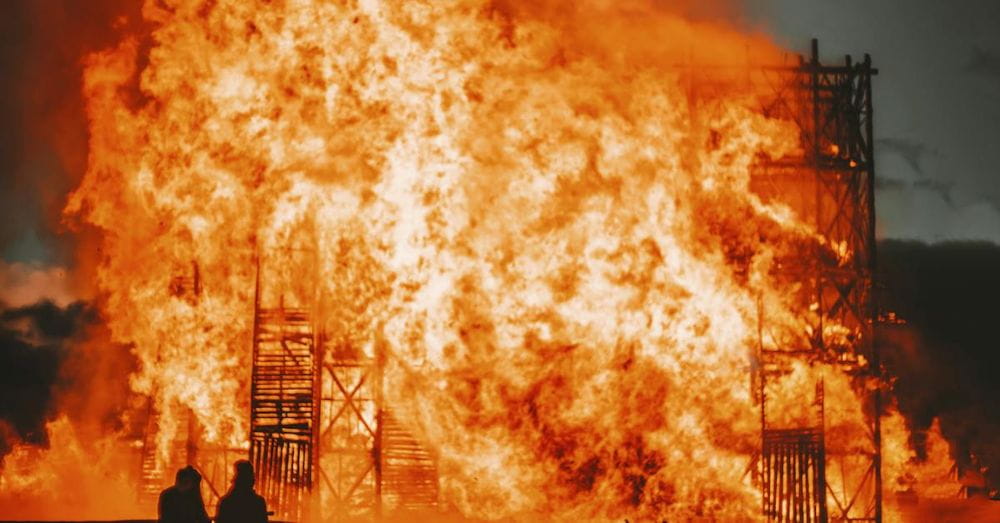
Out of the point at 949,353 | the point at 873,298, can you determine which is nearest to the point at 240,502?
the point at 873,298

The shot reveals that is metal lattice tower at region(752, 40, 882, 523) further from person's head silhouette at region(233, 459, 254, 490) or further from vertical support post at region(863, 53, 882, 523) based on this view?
person's head silhouette at region(233, 459, 254, 490)

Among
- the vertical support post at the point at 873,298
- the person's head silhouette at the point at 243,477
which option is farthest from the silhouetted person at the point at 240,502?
the vertical support post at the point at 873,298

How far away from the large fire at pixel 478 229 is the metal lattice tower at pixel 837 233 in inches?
73.9

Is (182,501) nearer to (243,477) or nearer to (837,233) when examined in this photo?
(243,477)

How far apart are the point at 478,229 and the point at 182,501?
325 inches

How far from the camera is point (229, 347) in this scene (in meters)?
17.8

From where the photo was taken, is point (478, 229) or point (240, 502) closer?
point (240, 502)

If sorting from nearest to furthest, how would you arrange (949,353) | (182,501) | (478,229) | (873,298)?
(182,501) < (478,229) < (873,298) < (949,353)

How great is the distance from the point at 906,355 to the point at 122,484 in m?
31.9

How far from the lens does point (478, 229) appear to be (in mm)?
16922

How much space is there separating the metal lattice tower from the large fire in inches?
73.9

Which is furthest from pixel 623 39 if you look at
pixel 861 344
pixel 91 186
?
pixel 91 186

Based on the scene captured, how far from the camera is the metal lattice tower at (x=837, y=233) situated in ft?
62.3

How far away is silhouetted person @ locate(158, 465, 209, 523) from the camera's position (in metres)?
9.52
